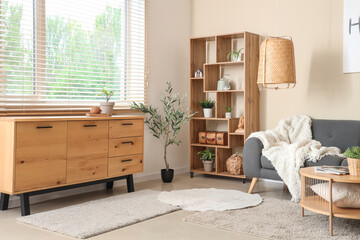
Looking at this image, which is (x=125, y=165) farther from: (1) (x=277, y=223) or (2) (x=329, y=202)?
(2) (x=329, y=202)

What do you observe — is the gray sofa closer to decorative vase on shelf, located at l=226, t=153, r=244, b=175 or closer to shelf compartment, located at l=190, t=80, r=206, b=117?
decorative vase on shelf, located at l=226, t=153, r=244, b=175

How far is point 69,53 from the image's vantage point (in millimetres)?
4219

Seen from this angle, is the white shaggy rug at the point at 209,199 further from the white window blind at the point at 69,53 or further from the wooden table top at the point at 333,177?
the white window blind at the point at 69,53

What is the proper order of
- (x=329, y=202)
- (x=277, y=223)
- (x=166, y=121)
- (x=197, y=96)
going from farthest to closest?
(x=197, y=96), (x=166, y=121), (x=277, y=223), (x=329, y=202)

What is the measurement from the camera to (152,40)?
5191 millimetres

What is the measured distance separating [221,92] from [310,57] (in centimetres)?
113

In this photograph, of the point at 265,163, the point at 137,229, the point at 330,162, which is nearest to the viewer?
the point at 137,229

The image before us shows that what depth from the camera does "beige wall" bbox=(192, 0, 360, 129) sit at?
4.50 metres

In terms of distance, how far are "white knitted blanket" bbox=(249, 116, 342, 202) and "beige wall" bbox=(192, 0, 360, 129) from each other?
0.32 metres

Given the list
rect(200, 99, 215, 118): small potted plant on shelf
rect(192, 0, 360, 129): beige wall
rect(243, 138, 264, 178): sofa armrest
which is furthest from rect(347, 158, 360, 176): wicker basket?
rect(200, 99, 215, 118): small potted plant on shelf

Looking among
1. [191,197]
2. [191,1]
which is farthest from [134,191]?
[191,1]

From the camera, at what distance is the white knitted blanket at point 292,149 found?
3793 millimetres

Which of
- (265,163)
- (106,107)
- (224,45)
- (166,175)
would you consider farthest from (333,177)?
(224,45)

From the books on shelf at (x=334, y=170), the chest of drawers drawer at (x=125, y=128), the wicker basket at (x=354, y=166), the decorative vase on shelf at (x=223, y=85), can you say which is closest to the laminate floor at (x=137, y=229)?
the chest of drawers drawer at (x=125, y=128)
